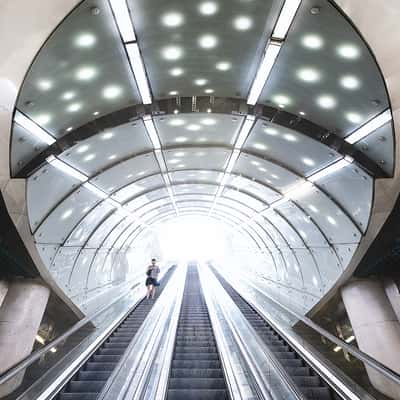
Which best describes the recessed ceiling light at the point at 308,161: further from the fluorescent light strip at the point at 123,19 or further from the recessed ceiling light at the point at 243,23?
the fluorescent light strip at the point at 123,19

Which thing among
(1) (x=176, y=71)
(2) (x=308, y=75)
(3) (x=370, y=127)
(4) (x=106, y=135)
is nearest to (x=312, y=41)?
(2) (x=308, y=75)

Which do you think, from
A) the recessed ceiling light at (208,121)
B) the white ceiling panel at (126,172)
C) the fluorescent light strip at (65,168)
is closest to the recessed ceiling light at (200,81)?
the recessed ceiling light at (208,121)

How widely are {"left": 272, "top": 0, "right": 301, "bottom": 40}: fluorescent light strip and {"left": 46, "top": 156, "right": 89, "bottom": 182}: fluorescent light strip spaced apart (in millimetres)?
4528

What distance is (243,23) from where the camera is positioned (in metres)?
4.02

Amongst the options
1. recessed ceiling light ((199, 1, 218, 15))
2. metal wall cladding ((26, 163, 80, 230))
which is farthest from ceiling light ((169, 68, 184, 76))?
metal wall cladding ((26, 163, 80, 230))

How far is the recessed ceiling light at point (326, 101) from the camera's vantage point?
16.1ft

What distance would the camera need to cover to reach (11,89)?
3596mm

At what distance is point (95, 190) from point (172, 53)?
5.35 metres

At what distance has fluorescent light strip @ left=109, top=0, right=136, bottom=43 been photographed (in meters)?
3.56

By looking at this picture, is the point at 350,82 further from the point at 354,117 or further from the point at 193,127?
the point at 193,127

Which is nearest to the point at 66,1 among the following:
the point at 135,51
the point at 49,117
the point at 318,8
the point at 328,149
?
the point at 135,51

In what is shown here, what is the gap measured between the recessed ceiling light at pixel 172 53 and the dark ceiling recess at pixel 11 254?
11.3 feet

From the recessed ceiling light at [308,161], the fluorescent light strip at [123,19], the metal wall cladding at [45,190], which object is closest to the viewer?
the fluorescent light strip at [123,19]

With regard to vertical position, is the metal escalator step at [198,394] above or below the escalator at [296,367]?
below
